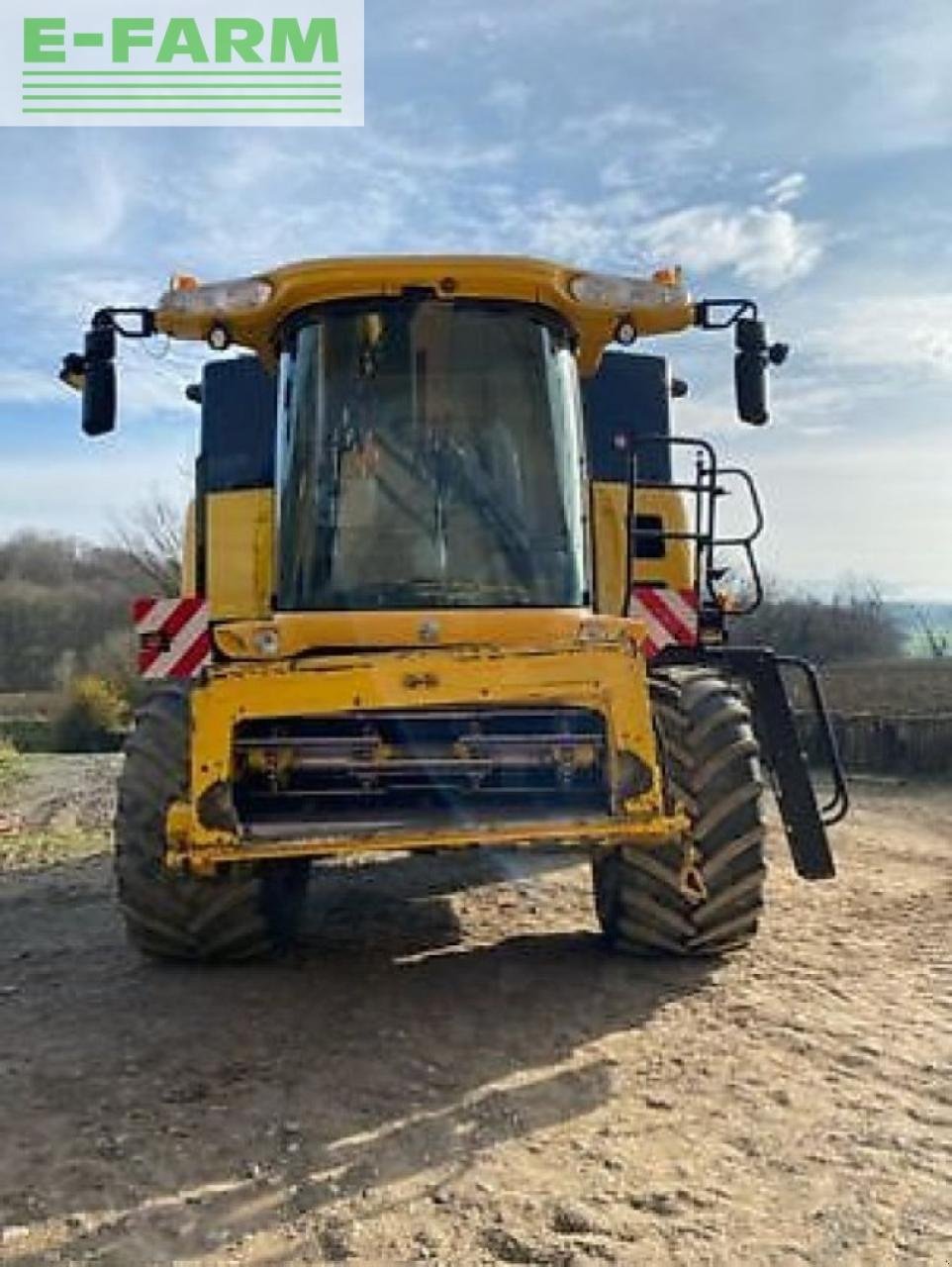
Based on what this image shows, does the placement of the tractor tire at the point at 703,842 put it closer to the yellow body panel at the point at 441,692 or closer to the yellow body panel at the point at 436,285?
the yellow body panel at the point at 441,692

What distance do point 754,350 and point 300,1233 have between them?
13.9 ft

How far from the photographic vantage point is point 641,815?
494 centimetres

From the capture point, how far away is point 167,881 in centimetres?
566

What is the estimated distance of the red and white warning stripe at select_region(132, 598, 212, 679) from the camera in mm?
6656

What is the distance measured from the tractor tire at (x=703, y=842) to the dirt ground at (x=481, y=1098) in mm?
185

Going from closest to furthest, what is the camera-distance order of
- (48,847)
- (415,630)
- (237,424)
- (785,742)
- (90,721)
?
1. (415,630)
2. (785,742)
3. (237,424)
4. (48,847)
5. (90,721)

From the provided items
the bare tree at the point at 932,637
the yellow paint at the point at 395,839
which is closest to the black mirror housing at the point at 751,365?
the yellow paint at the point at 395,839

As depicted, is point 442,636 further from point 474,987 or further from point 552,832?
point 474,987

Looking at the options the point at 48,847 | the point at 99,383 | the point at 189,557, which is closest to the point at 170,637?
the point at 189,557

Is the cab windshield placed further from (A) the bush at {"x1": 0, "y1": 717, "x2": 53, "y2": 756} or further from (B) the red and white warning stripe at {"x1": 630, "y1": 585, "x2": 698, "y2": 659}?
(A) the bush at {"x1": 0, "y1": 717, "x2": 53, "y2": 756}

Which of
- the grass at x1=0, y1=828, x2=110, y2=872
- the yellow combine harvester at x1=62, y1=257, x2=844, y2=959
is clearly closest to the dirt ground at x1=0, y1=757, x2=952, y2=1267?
the yellow combine harvester at x1=62, y1=257, x2=844, y2=959

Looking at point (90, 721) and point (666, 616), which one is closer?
point (666, 616)

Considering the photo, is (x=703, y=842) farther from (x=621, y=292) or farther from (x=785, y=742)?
(x=621, y=292)

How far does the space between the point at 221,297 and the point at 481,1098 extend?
3319 millimetres
